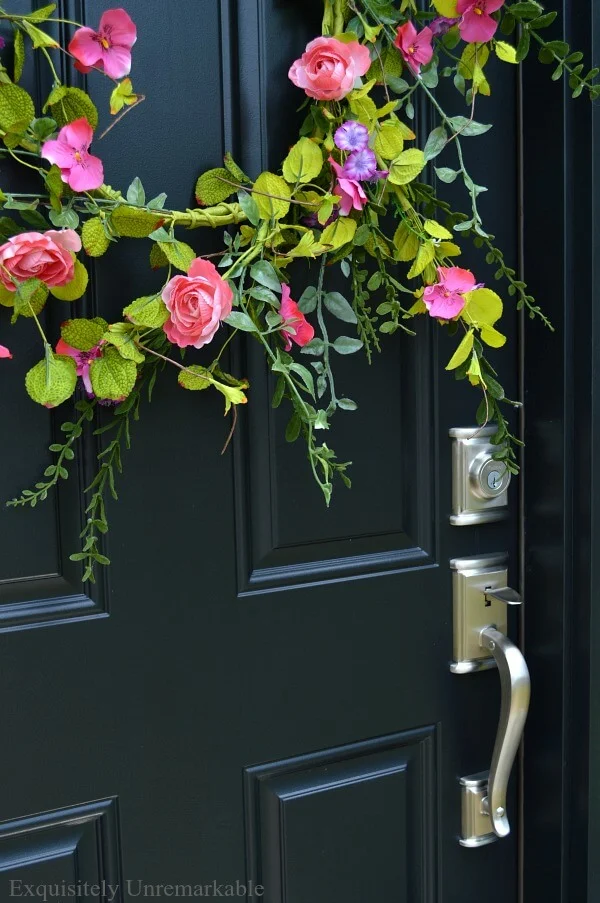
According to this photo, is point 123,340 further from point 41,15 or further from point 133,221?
point 41,15

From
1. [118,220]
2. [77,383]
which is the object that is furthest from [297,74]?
[77,383]

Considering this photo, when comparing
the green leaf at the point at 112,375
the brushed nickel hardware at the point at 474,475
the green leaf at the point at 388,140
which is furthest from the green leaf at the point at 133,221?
the brushed nickel hardware at the point at 474,475

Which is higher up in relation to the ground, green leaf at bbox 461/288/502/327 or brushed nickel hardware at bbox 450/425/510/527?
green leaf at bbox 461/288/502/327

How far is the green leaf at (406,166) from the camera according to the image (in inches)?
29.4

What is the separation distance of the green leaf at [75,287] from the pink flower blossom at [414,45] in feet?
1.23

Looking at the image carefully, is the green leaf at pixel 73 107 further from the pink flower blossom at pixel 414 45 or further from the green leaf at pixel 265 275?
the pink flower blossom at pixel 414 45

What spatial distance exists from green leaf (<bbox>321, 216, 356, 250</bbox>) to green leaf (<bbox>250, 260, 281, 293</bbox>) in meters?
0.06

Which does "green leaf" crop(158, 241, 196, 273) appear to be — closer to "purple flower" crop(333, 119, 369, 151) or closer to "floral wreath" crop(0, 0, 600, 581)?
"floral wreath" crop(0, 0, 600, 581)

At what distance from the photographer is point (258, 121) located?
827 millimetres

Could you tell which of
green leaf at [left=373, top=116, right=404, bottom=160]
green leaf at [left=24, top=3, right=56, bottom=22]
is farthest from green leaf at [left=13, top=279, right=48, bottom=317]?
green leaf at [left=373, top=116, right=404, bottom=160]

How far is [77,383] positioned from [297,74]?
0.35m

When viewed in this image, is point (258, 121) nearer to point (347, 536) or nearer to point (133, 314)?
point (133, 314)

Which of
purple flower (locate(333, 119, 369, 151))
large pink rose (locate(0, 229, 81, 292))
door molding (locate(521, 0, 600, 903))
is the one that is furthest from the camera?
door molding (locate(521, 0, 600, 903))

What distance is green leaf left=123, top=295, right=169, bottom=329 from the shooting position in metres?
0.69
